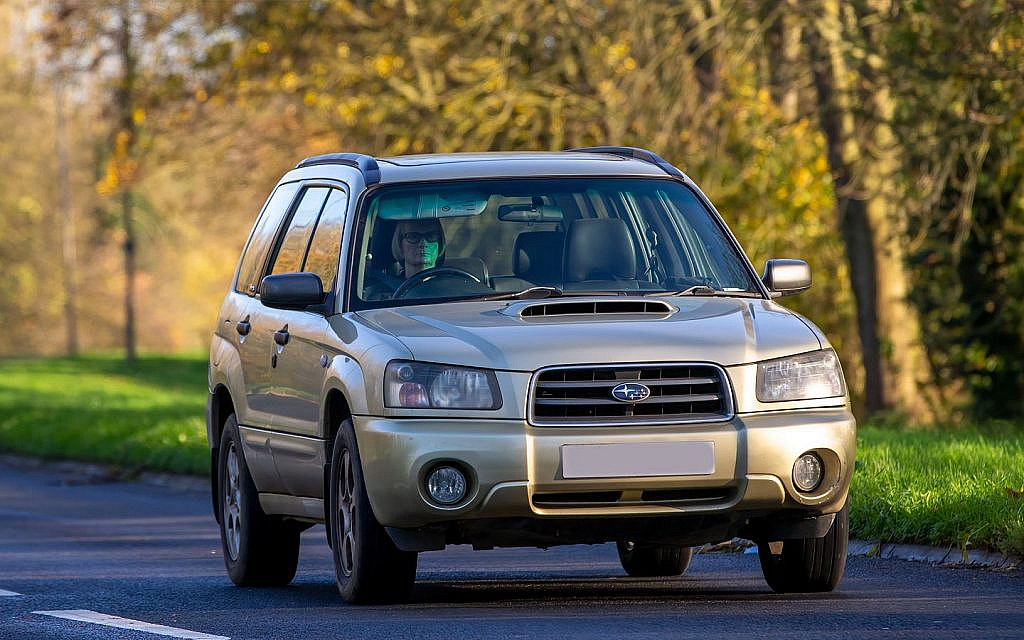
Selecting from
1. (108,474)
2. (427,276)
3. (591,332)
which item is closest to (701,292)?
(591,332)

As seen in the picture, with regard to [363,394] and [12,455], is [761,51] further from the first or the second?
[363,394]

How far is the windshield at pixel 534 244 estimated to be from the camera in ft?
28.2

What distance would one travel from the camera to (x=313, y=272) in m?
9.22

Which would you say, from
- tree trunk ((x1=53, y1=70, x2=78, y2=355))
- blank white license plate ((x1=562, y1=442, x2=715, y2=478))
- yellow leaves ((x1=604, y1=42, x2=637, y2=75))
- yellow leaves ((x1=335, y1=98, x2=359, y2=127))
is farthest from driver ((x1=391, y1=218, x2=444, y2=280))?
tree trunk ((x1=53, y1=70, x2=78, y2=355))

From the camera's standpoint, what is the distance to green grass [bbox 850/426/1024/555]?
9.35m

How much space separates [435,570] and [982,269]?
13833 millimetres

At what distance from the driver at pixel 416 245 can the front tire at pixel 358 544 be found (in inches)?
33.1

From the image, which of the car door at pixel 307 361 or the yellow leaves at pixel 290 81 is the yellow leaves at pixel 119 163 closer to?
the yellow leaves at pixel 290 81

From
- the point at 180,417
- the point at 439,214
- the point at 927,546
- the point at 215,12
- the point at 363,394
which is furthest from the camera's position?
the point at 215,12

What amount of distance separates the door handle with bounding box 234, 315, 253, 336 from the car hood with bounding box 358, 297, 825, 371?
172cm

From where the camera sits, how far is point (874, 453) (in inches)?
492

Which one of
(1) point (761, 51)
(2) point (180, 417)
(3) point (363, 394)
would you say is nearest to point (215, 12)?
(2) point (180, 417)

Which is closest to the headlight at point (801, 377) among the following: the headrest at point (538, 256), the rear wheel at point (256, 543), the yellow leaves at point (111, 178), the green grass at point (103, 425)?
the headrest at point (538, 256)

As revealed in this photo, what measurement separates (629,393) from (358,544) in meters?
1.25
